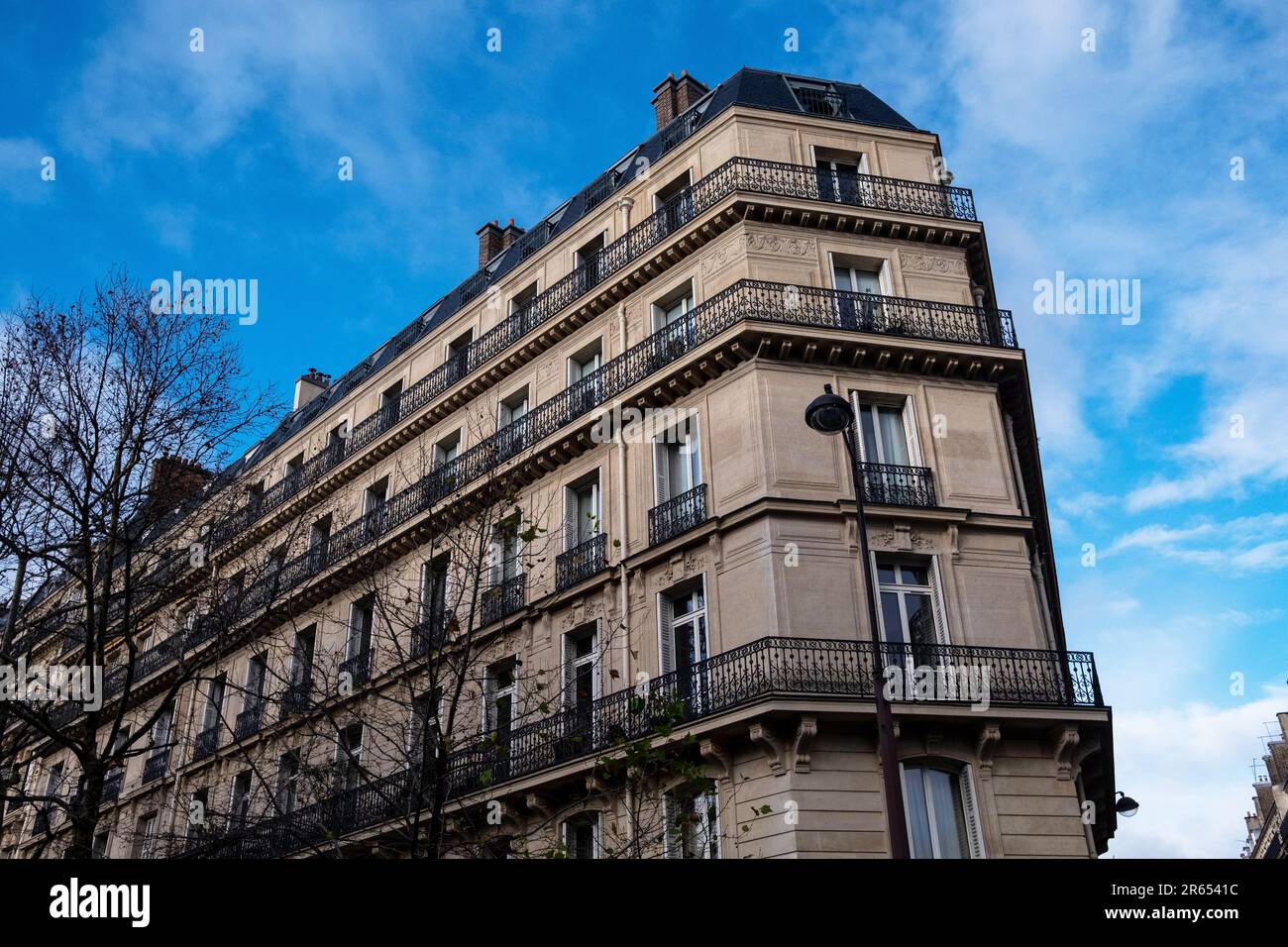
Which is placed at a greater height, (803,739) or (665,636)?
(665,636)

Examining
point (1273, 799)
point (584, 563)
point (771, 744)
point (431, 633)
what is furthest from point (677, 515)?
point (1273, 799)

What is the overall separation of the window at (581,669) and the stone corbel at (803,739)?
3.92 meters

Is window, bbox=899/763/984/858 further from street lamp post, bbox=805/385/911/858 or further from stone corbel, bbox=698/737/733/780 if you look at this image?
street lamp post, bbox=805/385/911/858

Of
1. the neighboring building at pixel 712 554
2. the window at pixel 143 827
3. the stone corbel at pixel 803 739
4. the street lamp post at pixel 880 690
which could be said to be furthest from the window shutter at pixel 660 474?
the window at pixel 143 827

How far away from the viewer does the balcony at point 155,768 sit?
26625mm

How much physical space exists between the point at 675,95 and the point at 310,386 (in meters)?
16.7

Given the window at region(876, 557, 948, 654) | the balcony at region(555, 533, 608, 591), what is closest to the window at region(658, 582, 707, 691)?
the balcony at region(555, 533, 608, 591)

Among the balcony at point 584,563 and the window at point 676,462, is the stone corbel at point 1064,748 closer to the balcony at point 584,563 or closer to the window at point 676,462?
the window at point 676,462

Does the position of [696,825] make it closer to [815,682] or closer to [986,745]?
[815,682]

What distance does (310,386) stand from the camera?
117 feet
